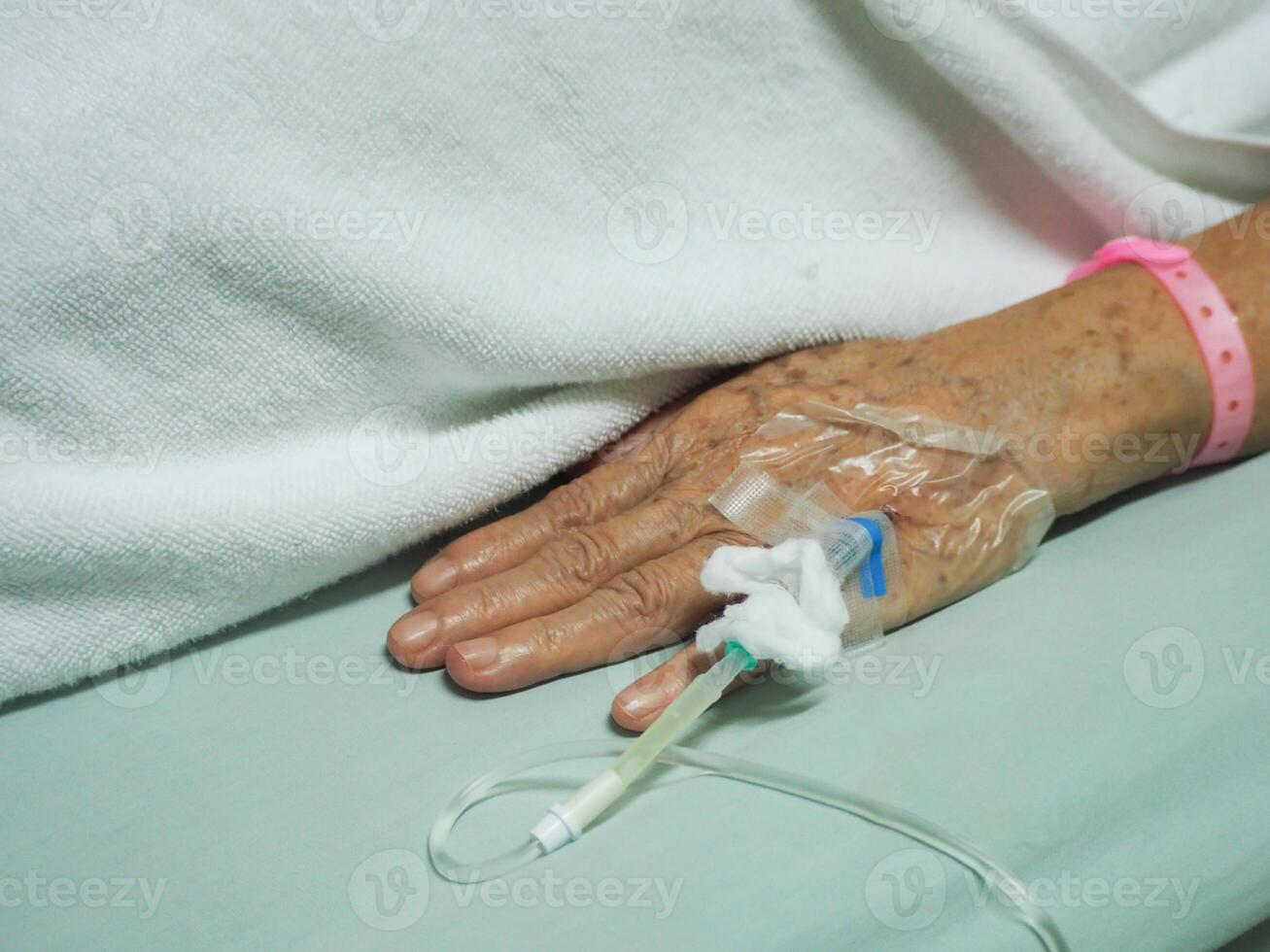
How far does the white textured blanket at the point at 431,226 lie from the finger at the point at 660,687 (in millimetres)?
219

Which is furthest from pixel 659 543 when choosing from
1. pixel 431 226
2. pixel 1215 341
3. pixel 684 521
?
pixel 1215 341

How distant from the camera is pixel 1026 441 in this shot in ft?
2.62

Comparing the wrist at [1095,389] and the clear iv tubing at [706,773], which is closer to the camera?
the clear iv tubing at [706,773]

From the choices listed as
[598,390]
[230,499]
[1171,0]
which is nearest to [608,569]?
[598,390]

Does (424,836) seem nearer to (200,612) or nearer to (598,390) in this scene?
(200,612)

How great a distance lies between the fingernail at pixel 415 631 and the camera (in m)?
0.72

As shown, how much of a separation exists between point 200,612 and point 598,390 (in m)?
0.35

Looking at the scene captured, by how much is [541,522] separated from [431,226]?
0.24m

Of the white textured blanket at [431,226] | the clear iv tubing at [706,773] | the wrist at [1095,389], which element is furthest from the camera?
the wrist at [1095,389]

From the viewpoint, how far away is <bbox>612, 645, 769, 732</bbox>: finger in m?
0.65

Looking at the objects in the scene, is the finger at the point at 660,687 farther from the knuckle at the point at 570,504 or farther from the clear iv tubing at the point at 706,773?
the knuckle at the point at 570,504

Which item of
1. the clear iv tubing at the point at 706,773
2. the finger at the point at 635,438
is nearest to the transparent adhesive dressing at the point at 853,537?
the clear iv tubing at the point at 706,773

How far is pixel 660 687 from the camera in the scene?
657 millimetres

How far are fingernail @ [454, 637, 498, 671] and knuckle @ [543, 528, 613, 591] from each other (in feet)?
0.26
